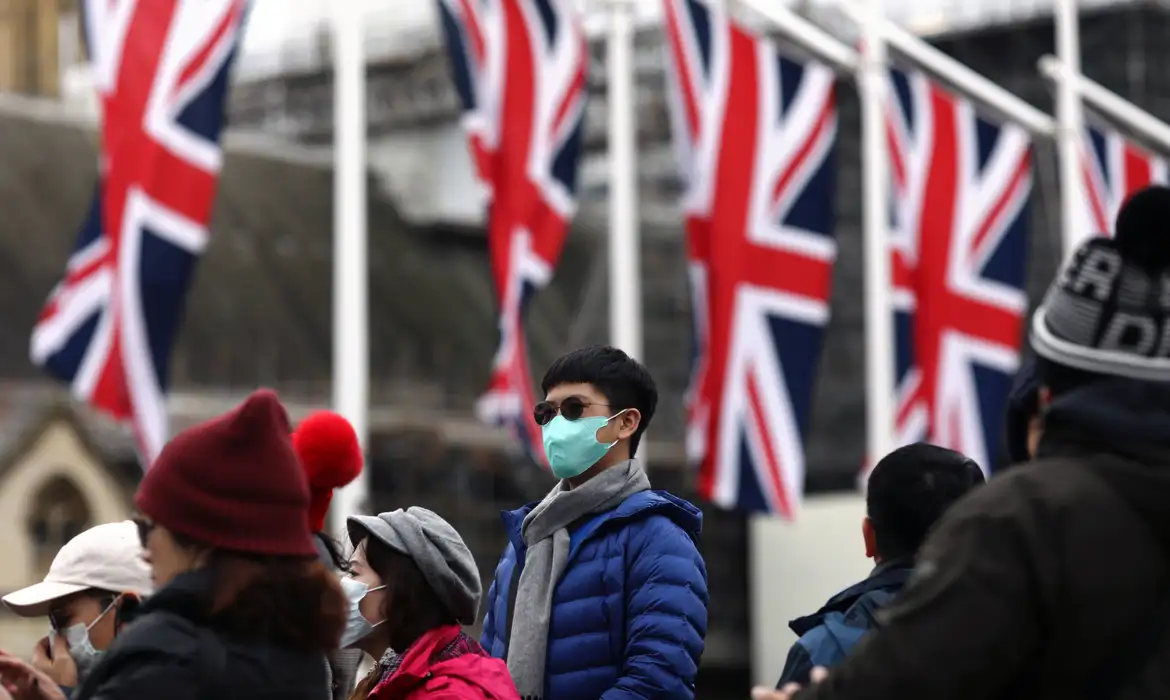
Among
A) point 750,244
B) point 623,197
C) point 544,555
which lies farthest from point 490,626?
point 623,197

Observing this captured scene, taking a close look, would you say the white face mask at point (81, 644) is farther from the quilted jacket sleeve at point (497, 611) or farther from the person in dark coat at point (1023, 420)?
the person in dark coat at point (1023, 420)

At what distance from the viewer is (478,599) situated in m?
5.76

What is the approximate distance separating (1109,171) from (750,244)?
5.78 m

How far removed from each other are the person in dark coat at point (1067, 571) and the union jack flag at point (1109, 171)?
1834 centimetres

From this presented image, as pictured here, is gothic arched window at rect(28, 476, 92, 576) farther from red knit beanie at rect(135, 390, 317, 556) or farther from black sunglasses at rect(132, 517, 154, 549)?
red knit beanie at rect(135, 390, 317, 556)

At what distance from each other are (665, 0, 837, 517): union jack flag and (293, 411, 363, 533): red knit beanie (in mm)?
11476

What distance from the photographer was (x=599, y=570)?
5.82 metres

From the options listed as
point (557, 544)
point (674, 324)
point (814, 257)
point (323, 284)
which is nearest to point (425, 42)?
point (323, 284)

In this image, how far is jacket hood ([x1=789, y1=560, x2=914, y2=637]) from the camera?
5.05 meters

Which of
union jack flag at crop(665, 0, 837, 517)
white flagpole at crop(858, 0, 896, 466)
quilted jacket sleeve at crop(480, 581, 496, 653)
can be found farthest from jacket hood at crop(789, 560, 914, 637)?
white flagpole at crop(858, 0, 896, 466)

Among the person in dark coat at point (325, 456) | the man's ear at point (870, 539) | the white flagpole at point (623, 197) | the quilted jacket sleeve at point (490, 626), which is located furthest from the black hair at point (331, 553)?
Answer: the white flagpole at point (623, 197)

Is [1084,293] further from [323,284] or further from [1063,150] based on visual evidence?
[323,284]

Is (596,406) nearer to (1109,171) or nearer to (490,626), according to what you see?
(490,626)

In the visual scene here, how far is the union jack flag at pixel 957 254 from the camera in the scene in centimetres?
1927
